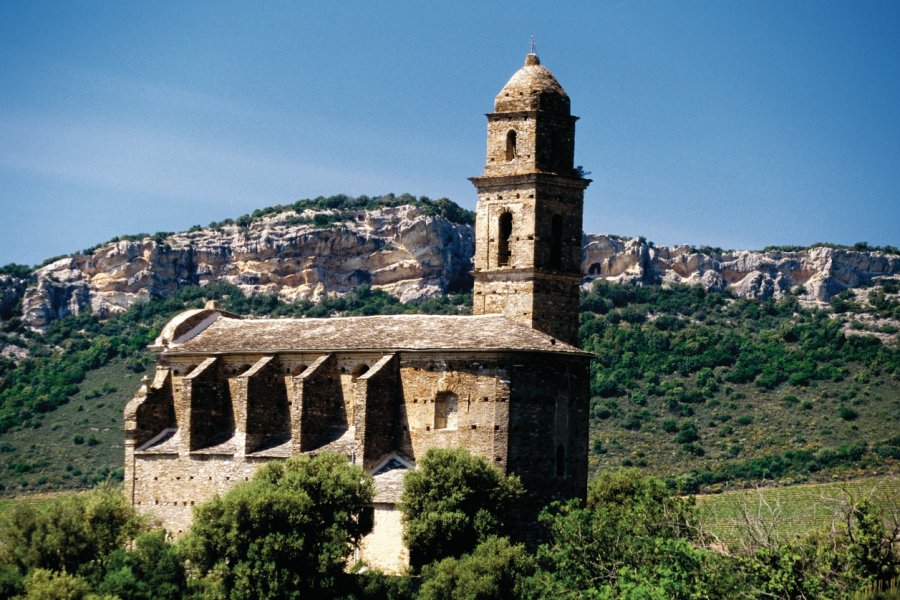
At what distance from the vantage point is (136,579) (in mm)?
40438

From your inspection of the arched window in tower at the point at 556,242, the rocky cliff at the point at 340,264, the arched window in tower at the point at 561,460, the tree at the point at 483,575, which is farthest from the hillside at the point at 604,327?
the tree at the point at 483,575

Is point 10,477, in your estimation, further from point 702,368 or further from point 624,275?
point 624,275

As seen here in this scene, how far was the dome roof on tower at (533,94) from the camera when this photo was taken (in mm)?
45156

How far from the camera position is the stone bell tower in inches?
1762

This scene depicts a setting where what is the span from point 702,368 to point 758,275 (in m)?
20.4

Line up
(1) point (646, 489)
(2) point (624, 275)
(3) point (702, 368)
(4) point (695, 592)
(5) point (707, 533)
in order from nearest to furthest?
(4) point (695, 592)
(5) point (707, 533)
(1) point (646, 489)
(3) point (702, 368)
(2) point (624, 275)

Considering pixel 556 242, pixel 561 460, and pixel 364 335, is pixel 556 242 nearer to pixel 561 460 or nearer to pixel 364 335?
pixel 364 335

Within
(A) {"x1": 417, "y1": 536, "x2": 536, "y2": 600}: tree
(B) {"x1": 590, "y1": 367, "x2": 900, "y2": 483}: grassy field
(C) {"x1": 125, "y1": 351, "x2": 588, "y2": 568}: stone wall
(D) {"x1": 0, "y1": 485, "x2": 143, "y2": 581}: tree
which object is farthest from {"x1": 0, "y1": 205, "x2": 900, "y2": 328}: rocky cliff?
(A) {"x1": 417, "y1": 536, "x2": 536, "y2": 600}: tree

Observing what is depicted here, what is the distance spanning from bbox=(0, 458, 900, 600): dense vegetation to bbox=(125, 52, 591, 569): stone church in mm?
1345

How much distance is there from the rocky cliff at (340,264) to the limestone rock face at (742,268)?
77 mm

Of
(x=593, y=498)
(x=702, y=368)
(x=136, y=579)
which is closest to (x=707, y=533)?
(x=593, y=498)

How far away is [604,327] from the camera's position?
275 feet

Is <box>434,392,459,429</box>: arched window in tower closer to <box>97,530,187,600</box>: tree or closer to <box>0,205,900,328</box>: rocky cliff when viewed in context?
<box>97,530,187,600</box>: tree

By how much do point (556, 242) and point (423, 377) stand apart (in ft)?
19.5
